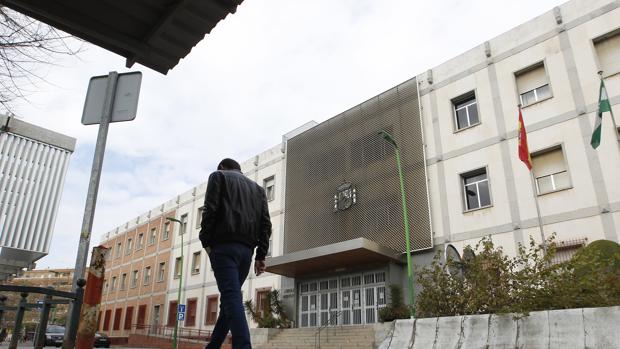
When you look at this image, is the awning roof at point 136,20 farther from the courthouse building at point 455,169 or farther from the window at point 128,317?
the window at point 128,317

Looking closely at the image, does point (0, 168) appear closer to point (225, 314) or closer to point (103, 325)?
point (225, 314)

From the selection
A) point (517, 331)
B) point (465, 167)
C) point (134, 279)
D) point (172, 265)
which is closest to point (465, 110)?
point (465, 167)

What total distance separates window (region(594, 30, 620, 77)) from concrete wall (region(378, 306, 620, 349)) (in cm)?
1388

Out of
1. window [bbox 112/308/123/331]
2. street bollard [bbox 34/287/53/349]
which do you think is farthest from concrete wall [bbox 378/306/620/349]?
window [bbox 112/308/123/331]

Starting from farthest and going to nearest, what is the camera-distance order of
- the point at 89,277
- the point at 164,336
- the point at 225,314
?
1. the point at 164,336
2. the point at 89,277
3. the point at 225,314

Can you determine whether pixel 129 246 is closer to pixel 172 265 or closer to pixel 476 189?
pixel 172 265

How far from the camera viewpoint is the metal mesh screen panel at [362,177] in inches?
821

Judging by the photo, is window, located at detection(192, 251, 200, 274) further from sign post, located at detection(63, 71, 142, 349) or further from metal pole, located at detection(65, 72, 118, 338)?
metal pole, located at detection(65, 72, 118, 338)

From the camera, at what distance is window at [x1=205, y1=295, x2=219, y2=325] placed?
30.1 metres

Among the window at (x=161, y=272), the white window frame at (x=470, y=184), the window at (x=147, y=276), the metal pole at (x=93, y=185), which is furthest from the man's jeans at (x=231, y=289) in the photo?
the window at (x=147, y=276)

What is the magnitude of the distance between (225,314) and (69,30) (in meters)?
2.30

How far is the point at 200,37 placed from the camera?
3352 millimetres

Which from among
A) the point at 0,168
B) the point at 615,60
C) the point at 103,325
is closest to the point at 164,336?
the point at 103,325

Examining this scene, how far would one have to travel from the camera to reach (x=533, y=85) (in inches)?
728
